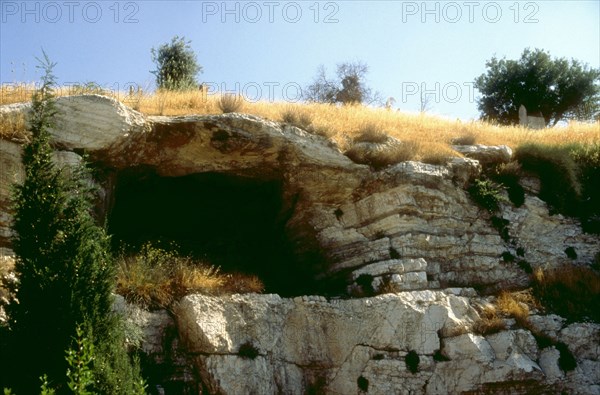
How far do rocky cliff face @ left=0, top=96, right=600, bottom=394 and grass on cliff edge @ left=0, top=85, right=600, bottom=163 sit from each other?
0.51 metres

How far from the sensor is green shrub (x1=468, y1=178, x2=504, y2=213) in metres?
15.3

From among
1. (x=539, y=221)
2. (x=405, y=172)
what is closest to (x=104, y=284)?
(x=405, y=172)

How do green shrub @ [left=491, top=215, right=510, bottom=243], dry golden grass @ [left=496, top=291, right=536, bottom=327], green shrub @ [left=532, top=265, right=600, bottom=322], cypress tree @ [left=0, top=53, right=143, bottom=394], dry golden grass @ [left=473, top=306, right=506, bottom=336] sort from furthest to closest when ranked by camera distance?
green shrub @ [left=491, top=215, right=510, bottom=243], green shrub @ [left=532, top=265, right=600, bottom=322], dry golden grass @ [left=496, top=291, right=536, bottom=327], dry golden grass @ [left=473, top=306, right=506, bottom=336], cypress tree @ [left=0, top=53, right=143, bottom=394]

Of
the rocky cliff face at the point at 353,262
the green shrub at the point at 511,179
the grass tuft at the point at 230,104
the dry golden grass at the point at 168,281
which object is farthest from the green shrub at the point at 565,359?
the grass tuft at the point at 230,104

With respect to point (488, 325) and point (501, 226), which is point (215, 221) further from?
point (488, 325)

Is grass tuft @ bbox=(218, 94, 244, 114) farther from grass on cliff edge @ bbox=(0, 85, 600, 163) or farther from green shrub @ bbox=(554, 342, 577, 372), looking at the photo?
green shrub @ bbox=(554, 342, 577, 372)

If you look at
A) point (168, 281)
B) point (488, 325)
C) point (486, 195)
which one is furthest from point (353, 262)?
point (168, 281)

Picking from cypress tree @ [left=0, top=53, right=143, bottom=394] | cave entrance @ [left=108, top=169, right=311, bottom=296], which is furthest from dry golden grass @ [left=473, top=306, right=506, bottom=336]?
cypress tree @ [left=0, top=53, right=143, bottom=394]

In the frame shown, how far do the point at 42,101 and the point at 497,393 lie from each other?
10.3 metres

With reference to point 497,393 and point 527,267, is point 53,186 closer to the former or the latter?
point 497,393

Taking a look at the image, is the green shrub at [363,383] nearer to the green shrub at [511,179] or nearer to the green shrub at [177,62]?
the green shrub at [511,179]

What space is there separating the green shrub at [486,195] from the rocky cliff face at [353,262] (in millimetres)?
248

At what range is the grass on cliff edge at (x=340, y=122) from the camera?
14.8 m

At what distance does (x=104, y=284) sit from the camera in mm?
10266
